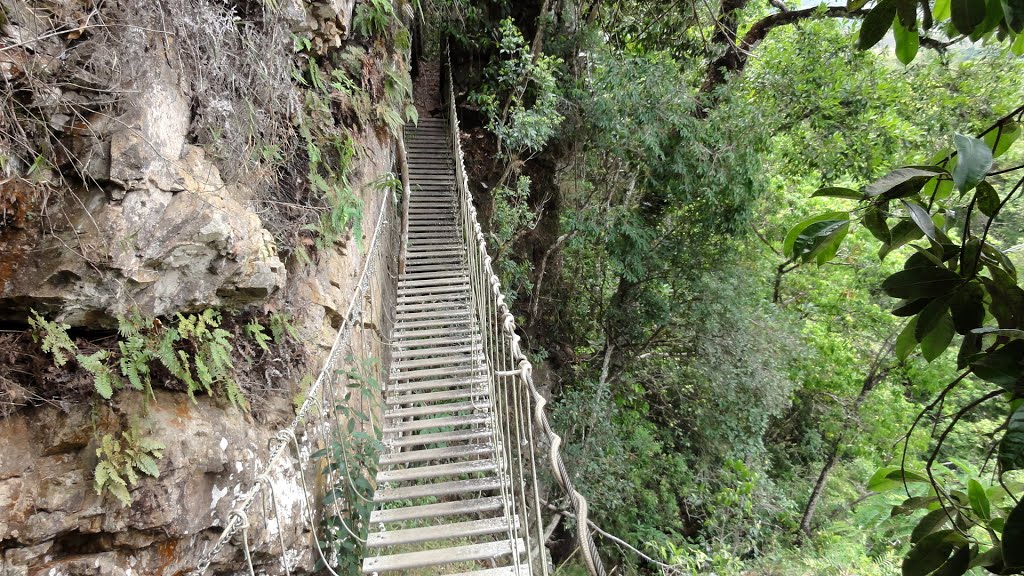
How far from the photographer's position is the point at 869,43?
2.77ft

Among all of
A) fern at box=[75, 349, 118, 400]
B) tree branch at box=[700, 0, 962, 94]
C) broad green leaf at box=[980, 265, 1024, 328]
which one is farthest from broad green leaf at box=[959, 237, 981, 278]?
tree branch at box=[700, 0, 962, 94]

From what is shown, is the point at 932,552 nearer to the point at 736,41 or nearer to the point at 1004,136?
the point at 1004,136

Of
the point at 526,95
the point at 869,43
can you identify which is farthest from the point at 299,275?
the point at 526,95

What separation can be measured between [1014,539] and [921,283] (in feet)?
1.17

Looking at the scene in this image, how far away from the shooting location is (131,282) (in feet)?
4.88

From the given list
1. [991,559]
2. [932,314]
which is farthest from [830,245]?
[991,559]

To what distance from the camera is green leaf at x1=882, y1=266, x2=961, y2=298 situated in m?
0.72

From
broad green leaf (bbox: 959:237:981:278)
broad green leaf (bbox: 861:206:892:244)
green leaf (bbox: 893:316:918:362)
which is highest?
broad green leaf (bbox: 861:206:892:244)

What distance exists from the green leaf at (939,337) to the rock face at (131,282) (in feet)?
4.56

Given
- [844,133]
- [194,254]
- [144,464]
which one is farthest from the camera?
[844,133]

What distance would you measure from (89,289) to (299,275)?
3.20 feet

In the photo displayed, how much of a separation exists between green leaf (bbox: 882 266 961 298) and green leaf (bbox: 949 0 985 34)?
14.2 inches

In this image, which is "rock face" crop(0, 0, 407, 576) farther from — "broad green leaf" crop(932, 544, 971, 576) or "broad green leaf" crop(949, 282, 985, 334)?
"broad green leaf" crop(949, 282, 985, 334)

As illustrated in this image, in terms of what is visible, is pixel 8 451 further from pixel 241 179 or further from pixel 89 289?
pixel 241 179
